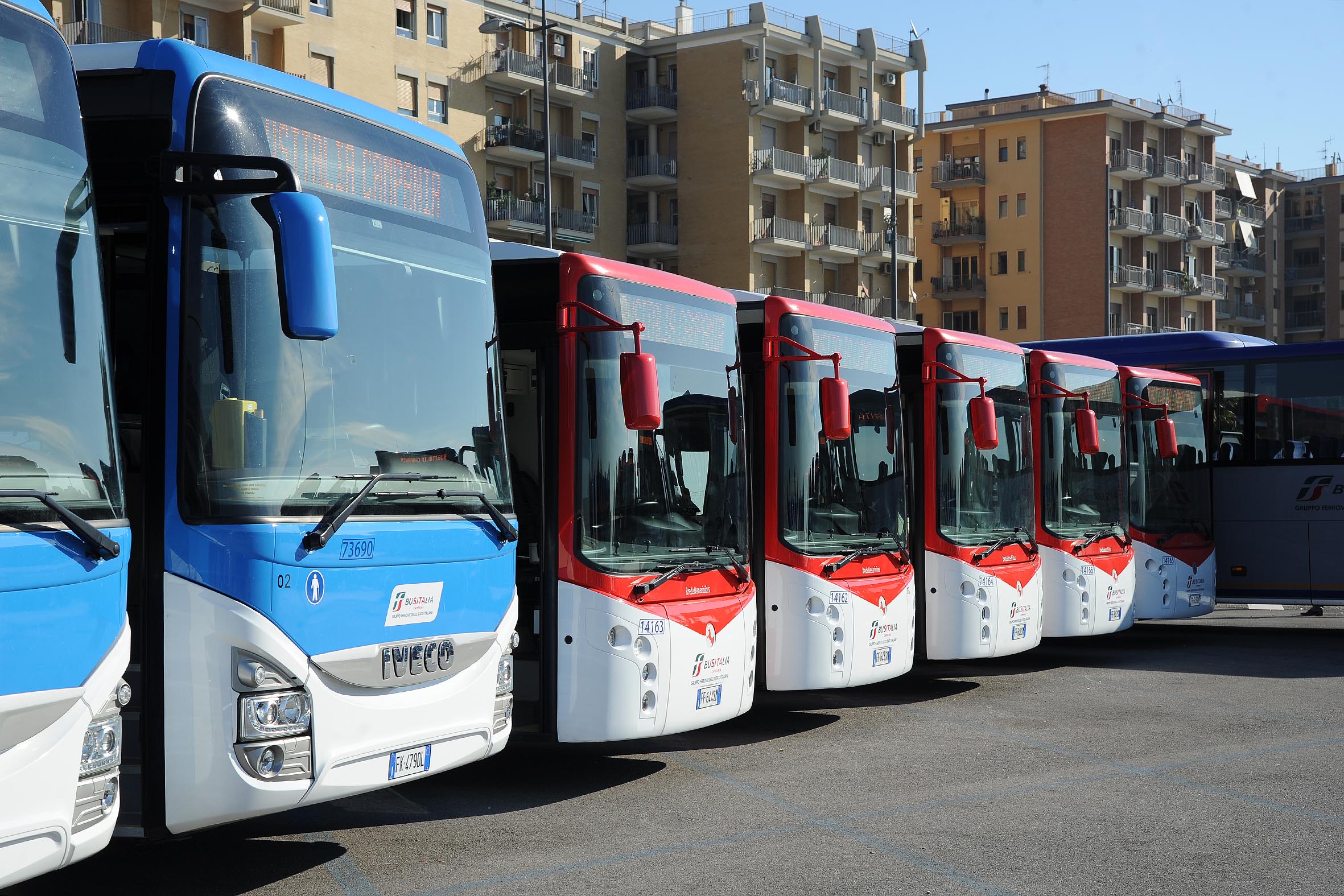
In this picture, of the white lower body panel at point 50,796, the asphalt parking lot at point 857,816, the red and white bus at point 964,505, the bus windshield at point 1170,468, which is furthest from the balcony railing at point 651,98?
the white lower body panel at point 50,796

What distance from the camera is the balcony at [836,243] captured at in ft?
222

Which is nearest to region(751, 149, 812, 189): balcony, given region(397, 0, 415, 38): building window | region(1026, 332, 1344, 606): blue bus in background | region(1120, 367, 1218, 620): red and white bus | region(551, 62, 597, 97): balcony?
region(551, 62, 597, 97): balcony

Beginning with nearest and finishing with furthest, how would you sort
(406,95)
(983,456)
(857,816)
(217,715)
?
(217,715)
(857,816)
(983,456)
(406,95)

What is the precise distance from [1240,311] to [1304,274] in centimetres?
1065

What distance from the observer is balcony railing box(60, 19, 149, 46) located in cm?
4181

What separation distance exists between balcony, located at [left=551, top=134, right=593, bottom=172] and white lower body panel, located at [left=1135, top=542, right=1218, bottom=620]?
4515cm

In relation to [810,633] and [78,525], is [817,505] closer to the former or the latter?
[810,633]

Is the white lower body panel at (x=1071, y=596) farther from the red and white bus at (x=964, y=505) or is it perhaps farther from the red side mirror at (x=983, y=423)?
the red side mirror at (x=983, y=423)

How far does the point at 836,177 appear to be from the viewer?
225 feet

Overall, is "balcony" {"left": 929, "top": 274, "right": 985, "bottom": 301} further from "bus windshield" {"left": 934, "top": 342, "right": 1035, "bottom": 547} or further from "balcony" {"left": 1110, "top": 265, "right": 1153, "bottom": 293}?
"bus windshield" {"left": 934, "top": 342, "right": 1035, "bottom": 547}

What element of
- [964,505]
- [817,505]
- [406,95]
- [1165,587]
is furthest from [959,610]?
[406,95]

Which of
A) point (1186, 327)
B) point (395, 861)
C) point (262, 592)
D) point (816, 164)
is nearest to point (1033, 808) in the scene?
point (395, 861)

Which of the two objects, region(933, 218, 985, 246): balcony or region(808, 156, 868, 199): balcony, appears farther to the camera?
region(933, 218, 985, 246): balcony

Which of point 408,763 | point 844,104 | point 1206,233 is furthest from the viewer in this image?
point 1206,233
